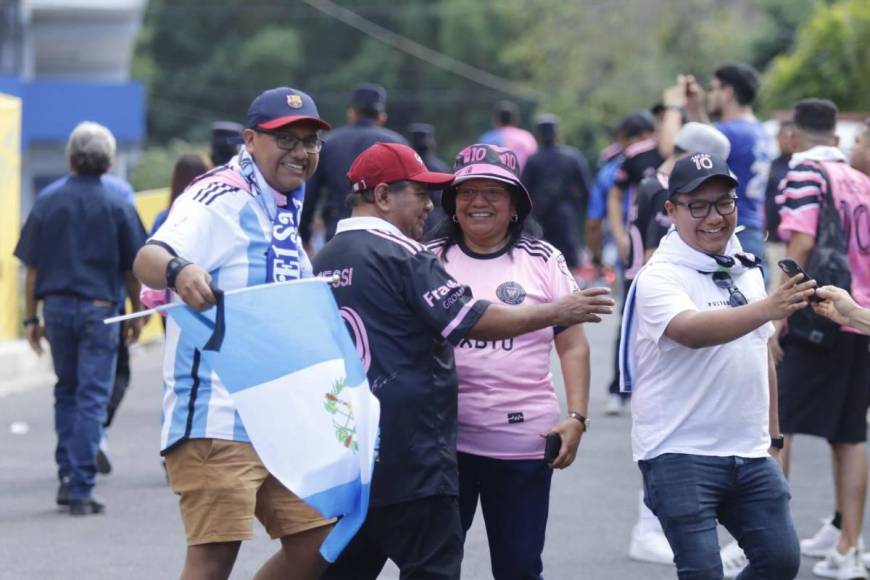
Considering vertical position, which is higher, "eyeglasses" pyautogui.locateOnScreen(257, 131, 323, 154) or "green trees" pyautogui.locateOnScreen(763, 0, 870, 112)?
"green trees" pyautogui.locateOnScreen(763, 0, 870, 112)

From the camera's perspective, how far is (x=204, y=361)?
18.2ft

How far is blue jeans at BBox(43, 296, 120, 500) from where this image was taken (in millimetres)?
9359

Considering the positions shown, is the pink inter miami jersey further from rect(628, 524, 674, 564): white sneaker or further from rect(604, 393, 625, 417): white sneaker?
rect(604, 393, 625, 417): white sneaker

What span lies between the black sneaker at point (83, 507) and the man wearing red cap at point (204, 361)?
3666 mm

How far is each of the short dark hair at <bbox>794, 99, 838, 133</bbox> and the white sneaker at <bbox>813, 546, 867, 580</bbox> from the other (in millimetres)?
2041

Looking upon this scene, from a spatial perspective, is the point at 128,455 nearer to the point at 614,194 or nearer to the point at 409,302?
the point at 614,194

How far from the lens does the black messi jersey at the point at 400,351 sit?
218 inches

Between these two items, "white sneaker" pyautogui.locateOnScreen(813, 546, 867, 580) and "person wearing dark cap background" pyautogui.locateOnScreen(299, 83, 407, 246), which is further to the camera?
"person wearing dark cap background" pyautogui.locateOnScreen(299, 83, 407, 246)

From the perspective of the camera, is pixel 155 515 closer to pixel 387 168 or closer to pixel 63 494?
pixel 63 494

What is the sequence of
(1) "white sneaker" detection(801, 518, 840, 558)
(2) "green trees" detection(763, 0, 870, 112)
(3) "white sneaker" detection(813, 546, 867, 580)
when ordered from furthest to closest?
(2) "green trees" detection(763, 0, 870, 112) < (1) "white sneaker" detection(801, 518, 840, 558) < (3) "white sneaker" detection(813, 546, 867, 580)

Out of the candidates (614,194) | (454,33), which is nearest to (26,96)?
(614,194)

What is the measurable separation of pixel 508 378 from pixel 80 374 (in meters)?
4.13

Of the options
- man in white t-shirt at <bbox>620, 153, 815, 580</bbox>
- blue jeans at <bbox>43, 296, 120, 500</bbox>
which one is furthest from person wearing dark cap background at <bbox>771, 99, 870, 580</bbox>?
blue jeans at <bbox>43, 296, 120, 500</bbox>

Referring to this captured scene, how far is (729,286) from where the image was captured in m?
5.94
